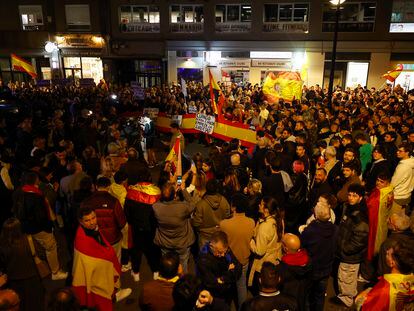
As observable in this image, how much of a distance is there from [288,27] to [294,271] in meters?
25.7

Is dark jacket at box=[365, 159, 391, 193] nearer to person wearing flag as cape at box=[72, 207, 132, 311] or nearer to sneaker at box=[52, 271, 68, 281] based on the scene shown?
person wearing flag as cape at box=[72, 207, 132, 311]

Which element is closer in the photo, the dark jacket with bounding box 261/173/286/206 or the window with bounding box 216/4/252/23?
the dark jacket with bounding box 261/173/286/206

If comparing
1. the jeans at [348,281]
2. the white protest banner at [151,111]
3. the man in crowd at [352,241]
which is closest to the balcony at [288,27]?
the white protest banner at [151,111]

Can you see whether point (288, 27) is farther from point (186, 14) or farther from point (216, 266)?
point (216, 266)

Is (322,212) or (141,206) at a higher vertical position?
(322,212)

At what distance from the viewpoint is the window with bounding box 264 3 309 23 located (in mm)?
26422

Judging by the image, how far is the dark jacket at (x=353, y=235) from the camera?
4805mm

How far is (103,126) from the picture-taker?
10.9 metres

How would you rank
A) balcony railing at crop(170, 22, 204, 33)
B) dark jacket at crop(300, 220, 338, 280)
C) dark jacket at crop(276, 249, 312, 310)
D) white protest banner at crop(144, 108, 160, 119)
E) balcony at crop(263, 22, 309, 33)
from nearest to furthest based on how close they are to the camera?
dark jacket at crop(276, 249, 312, 310), dark jacket at crop(300, 220, 338, 280), white protest banner at crop(144, 108, 160, 119), balcony at crop(263, 22, 309, 33), balcony railing at crop(170, 22, 204, 33)

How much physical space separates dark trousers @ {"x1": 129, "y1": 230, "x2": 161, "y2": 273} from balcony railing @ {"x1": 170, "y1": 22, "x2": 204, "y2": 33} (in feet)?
82.8

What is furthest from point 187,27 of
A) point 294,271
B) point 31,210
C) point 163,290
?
point 163,290

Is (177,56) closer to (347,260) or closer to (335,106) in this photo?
(335,106)

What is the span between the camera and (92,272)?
13.3ft

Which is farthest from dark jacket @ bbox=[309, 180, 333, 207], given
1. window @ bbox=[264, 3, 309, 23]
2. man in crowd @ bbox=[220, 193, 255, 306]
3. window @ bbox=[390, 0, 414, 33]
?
window @ bbox=[390, 0, 414, 33]
